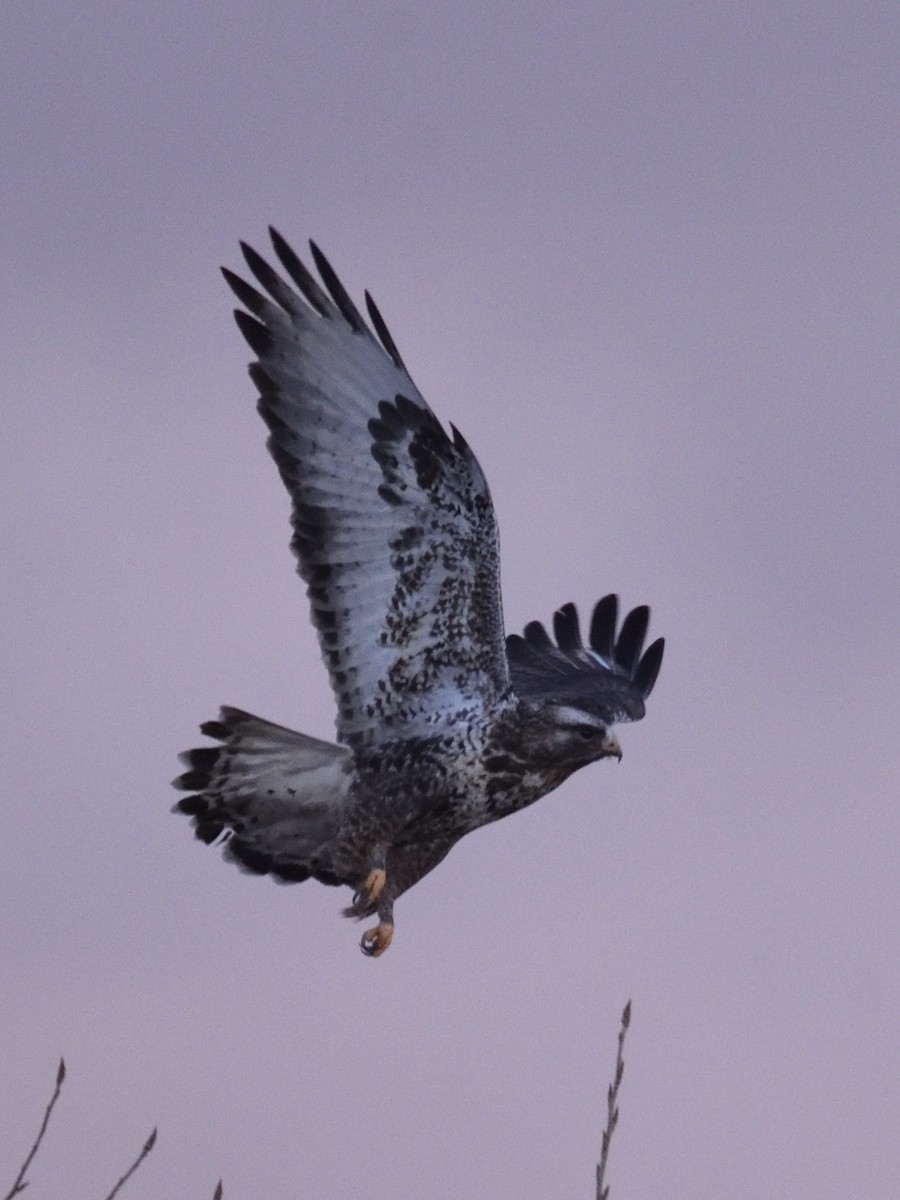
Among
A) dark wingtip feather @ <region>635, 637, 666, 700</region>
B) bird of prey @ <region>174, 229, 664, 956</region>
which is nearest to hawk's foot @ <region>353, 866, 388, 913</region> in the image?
bird of prey @ <region>174, 229, 664, 956</region>

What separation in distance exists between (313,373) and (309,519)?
64cm

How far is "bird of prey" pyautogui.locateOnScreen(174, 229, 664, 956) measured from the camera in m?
8.52

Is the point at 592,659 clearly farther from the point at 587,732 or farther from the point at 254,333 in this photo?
the point at 254,333

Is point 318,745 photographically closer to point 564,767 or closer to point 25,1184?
point 564,767

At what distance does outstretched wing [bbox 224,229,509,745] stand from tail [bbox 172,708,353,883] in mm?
435

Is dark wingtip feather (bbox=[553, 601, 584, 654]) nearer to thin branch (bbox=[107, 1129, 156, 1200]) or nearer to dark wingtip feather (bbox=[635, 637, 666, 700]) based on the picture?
dark wingtip feather (bbox=[635, 637, 666, 700])

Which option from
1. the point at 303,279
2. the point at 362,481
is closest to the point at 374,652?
Answer: the point at 362,481

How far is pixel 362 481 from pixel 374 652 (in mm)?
803

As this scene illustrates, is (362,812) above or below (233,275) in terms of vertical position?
below

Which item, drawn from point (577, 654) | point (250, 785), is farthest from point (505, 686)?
point (577, 654)

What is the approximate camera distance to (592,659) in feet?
40.1

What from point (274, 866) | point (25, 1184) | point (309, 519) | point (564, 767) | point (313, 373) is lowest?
point (25, 1184)

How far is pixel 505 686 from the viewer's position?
A: 9.10 metres

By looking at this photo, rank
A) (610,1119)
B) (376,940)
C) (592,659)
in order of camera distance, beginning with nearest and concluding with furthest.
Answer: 1. (610,1119)
2. (376,940)
3. (592,659)
